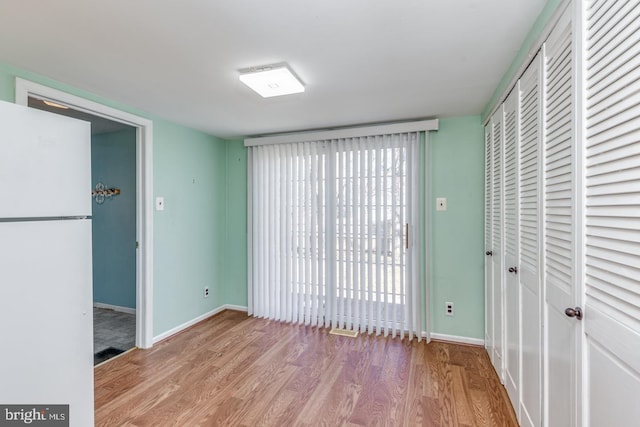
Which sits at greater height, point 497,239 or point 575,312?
point 497,239

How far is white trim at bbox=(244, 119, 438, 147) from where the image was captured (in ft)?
9.93

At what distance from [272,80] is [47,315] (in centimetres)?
183

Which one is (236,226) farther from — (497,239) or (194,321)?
(497,239)

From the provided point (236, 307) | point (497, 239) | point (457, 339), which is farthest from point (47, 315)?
point (457, 339)

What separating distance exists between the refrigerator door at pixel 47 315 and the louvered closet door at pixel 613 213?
7.36 ft

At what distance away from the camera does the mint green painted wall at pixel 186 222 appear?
10.1 feet

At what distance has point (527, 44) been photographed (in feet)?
5.32

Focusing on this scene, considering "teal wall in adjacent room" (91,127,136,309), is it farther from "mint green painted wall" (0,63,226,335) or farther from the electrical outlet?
the electrical outlet

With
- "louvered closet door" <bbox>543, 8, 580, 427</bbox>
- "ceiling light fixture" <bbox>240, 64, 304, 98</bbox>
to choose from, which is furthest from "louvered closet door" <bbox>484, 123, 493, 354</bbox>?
"ceiling light fixture" <bbox>240, 64, 304, 98</bbox>

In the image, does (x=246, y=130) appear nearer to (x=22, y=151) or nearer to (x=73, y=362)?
(x=22, y=151)

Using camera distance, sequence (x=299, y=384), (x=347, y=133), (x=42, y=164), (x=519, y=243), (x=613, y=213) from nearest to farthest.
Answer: (x=613, y=213) < (x=42, y=164) < (x=519, y=243) < (x=299, y=384) < (x=347, y=133)

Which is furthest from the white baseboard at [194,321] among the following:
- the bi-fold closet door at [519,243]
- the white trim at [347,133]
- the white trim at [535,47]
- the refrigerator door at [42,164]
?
the white trim at [535,47]

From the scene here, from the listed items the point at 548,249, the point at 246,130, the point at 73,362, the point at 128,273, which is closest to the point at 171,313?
the point at 128,273

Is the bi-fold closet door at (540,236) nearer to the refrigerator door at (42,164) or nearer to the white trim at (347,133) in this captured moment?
the white trim at (347,133)
